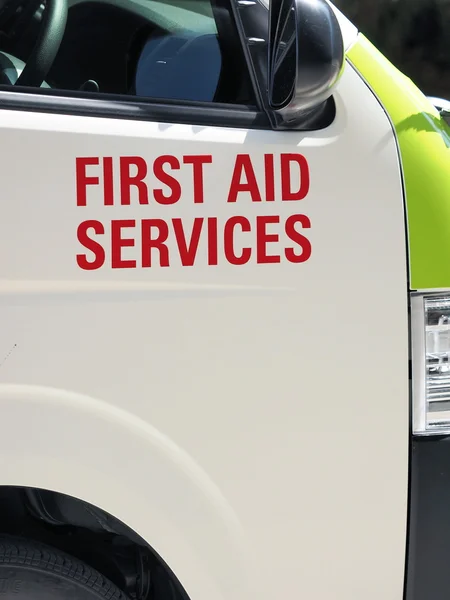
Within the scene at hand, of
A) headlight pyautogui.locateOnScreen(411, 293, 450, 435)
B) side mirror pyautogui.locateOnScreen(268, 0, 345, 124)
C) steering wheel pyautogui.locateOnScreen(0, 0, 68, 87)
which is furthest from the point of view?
steering wheel pyautogui.locateOnScreen(0, 0, 68, 87)

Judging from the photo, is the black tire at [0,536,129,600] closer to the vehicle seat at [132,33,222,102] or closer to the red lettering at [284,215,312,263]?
the red lettering at [284,215,312,263]

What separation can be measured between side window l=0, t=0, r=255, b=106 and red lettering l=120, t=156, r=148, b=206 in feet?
0.58

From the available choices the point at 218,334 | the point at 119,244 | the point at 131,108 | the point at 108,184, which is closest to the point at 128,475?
the point at 218,334

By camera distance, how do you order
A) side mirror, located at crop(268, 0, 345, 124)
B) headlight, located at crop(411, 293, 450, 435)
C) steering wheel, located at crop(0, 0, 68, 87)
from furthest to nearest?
steering wheel, located at crop(0, 0, 68, 87) < headlight, located at crop(411, 293, 450, 435) < side mirror, located at crop(268, 0, 345, 124)

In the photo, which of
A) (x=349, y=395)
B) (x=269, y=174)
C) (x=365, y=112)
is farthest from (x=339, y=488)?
(x=365, y=112)

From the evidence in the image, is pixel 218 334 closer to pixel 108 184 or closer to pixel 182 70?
pixel 108 184

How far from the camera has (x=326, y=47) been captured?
1.42m

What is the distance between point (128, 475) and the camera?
1461 mm

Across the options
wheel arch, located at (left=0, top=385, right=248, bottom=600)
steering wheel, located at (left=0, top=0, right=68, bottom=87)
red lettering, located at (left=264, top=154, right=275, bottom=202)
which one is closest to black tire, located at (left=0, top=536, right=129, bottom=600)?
wheel arch, located at (left=0, top=385, right=248, bottom=600)

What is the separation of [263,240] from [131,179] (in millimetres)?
268

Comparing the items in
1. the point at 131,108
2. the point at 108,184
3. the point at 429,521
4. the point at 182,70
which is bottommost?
the point at 429,521

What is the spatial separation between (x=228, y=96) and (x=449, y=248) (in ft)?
1.74

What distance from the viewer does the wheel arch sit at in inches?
56.4

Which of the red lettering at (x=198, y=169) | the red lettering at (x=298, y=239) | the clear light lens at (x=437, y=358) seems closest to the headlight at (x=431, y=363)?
the clear light lens at (x=437, y=358)
